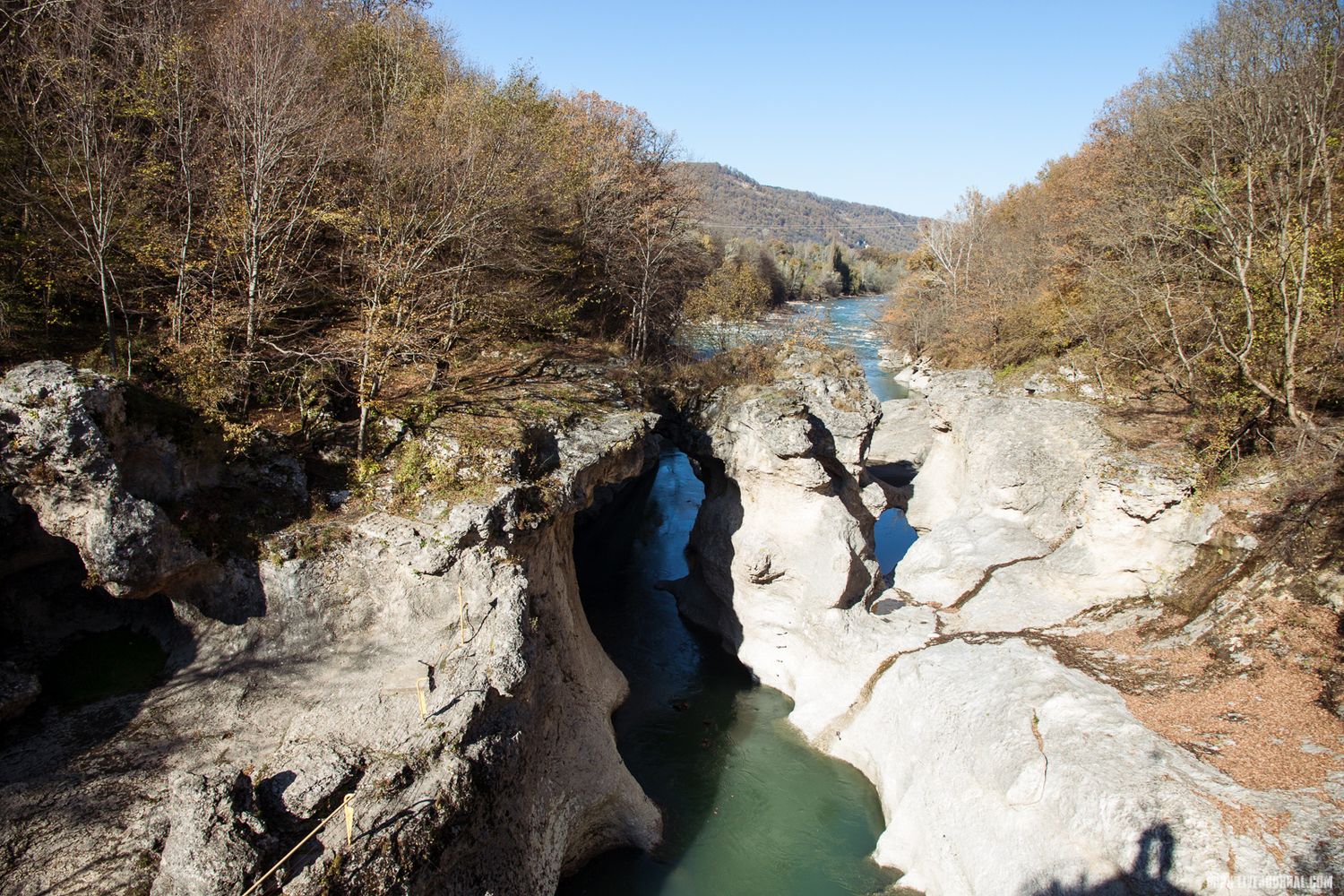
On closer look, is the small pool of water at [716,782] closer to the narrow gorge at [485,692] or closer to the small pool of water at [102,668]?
the narrow gorge at [485,692]

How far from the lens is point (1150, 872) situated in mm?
8680

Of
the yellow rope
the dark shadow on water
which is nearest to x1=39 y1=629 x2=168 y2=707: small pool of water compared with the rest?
the yellow rope

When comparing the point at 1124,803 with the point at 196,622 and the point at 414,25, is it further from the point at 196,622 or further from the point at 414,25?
the point at 414,25

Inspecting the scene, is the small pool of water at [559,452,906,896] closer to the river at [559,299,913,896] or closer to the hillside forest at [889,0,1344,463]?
the river at [559,299,913,896]

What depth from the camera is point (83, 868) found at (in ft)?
24.1

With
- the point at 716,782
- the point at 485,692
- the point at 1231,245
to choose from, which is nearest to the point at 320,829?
the point at 485,692

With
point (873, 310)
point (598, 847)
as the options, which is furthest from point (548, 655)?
point (873, 310)

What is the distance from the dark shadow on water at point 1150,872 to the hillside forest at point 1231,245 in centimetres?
879

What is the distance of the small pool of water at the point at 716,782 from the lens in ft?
40.0

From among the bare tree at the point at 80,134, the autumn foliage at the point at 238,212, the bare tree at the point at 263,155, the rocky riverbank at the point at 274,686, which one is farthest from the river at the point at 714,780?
the bare tree at the point at 80,134

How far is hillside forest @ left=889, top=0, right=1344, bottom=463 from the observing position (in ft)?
45.0

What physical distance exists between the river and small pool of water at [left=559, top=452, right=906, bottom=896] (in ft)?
0.08

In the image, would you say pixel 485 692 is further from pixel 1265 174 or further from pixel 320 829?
pixel 1265 174

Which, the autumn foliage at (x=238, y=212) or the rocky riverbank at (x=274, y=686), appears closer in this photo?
the rocky riverbank at (x=274, y=686)
